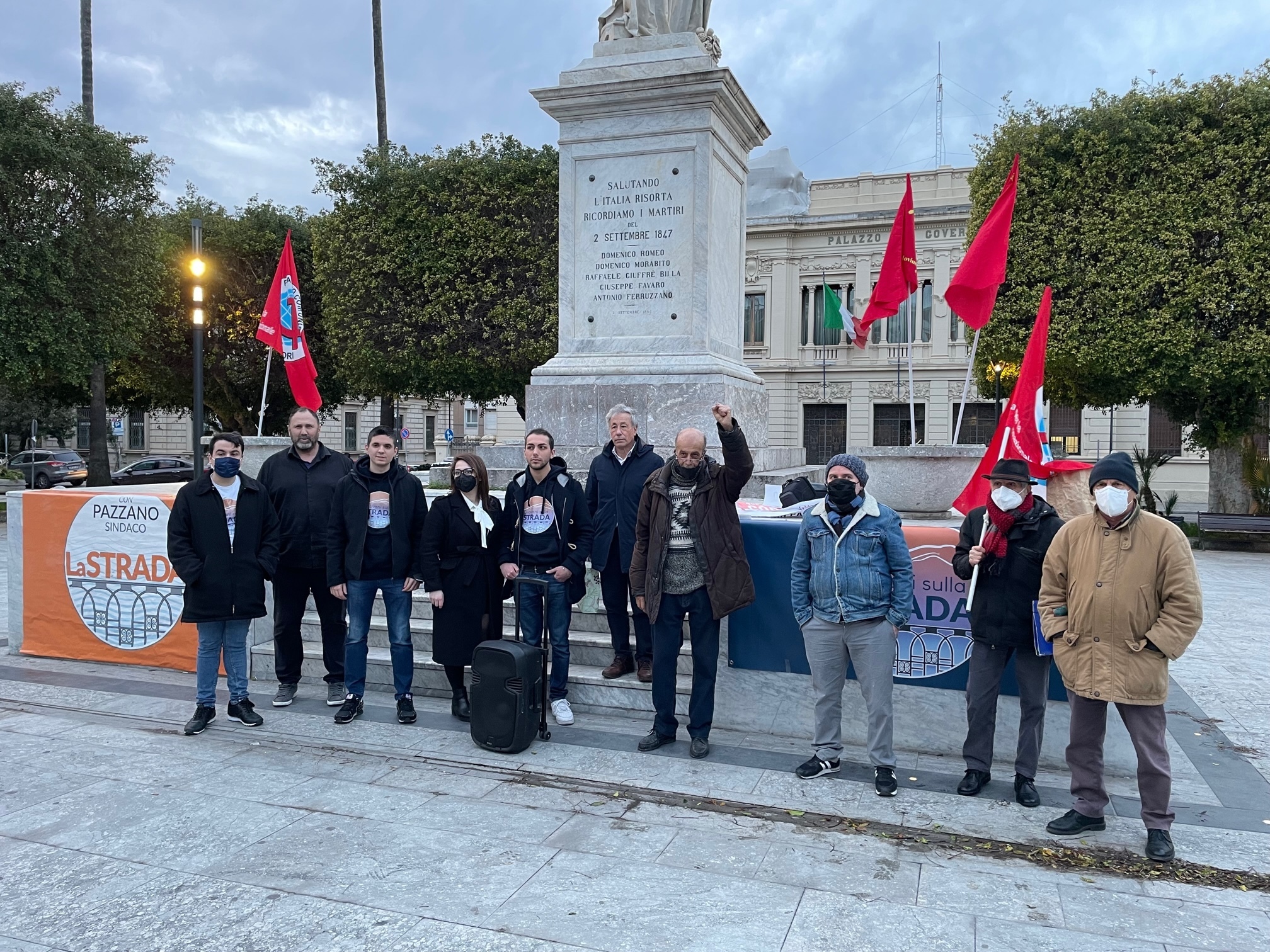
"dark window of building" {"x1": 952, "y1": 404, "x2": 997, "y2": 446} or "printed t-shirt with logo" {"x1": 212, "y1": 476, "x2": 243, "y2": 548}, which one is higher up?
"dark window of building" {"x1": 952, "y1": 404, "x2": 997, "y2": 446}

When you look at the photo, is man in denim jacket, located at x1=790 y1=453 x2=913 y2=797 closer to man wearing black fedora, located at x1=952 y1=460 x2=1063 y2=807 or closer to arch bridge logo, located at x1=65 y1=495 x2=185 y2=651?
man wearing black fedora, located at x1=952 y1=460 x2=1063 y2=807

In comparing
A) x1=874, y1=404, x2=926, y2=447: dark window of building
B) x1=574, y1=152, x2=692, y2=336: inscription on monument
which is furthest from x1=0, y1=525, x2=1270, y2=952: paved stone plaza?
x1=874, y1=404, x2=926, y2=447: dark window of building

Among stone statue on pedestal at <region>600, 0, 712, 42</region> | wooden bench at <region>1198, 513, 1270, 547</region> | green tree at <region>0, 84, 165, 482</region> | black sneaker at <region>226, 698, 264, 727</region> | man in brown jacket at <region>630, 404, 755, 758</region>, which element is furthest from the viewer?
green tree at <region>0, 84, 165, 482</region>

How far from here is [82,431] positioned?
4966cm

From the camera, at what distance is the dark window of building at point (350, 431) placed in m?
53.7

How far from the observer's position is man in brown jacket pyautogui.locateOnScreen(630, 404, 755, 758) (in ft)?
17.2

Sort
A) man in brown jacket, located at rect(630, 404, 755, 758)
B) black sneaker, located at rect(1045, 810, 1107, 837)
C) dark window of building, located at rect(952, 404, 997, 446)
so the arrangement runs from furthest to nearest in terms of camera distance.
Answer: dark window of building, located at rect(952, 404, 997, 446) → man in brown jacket, located at rect(630, 404, 755, 758) → black sneaker, located at rect(1045, 810, 1107, 837)

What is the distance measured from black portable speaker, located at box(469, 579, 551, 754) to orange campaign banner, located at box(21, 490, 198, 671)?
3.21 metres

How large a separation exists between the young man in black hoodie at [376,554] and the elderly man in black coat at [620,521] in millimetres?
1174

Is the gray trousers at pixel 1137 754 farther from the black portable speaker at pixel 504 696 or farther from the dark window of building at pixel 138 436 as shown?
the dark window of building at pixel 138 436

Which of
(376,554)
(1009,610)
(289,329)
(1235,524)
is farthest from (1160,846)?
(1235,524)

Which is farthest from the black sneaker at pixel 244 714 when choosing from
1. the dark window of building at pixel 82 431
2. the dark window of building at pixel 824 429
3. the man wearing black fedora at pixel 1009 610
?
the dark window of building at pixel 82 431

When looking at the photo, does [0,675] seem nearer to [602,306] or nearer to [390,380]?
[602,306]

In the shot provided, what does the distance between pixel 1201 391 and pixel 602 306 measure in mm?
16183
